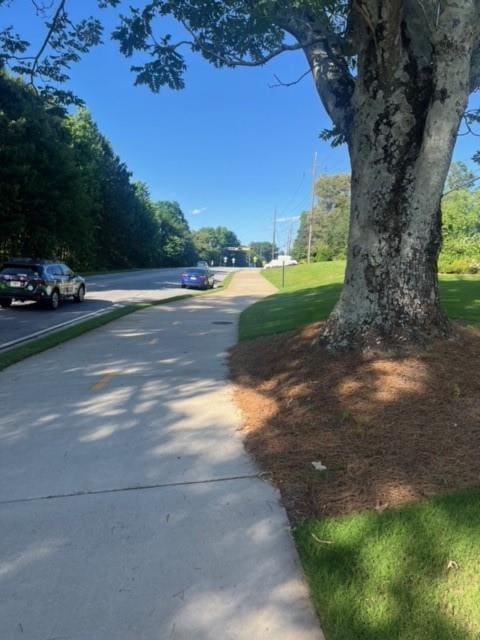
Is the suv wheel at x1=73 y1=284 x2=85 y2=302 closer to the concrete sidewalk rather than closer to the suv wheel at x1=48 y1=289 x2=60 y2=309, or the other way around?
the suv wheel at x1=48 y1=289 x2=60 y2=309

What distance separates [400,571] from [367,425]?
1827mm

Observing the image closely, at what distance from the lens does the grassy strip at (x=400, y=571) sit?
2.22m

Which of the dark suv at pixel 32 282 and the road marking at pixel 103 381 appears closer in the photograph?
the road marking at pixel 103 381

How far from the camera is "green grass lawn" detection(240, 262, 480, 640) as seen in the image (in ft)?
7.27

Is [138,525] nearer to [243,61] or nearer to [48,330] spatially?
[243,61]

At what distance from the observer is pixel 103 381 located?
280 inches

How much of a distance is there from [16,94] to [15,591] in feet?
41.5

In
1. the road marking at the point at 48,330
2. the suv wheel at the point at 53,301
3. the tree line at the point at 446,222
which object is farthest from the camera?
the tree line at the point at 446,222

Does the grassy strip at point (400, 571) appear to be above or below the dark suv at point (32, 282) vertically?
below

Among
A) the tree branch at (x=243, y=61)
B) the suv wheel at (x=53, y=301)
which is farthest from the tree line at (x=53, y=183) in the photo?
the suv wheel at (x=53, y=301)

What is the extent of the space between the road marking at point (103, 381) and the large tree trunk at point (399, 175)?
3.48m

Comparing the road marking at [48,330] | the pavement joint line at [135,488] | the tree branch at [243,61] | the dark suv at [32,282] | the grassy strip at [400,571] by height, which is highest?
the tree branch at [243,61]

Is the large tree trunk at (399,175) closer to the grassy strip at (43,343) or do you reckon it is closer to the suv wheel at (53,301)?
the grassy strip at (43,343)

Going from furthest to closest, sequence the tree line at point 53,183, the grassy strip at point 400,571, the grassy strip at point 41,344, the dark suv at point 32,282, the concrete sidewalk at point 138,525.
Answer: the tree line at point 53,183 → the dark suv at point 32,282 → the grassy strip at point 41,344 → the concrete sidewalk at point 138,525 → the grassy strip at point 400,571
